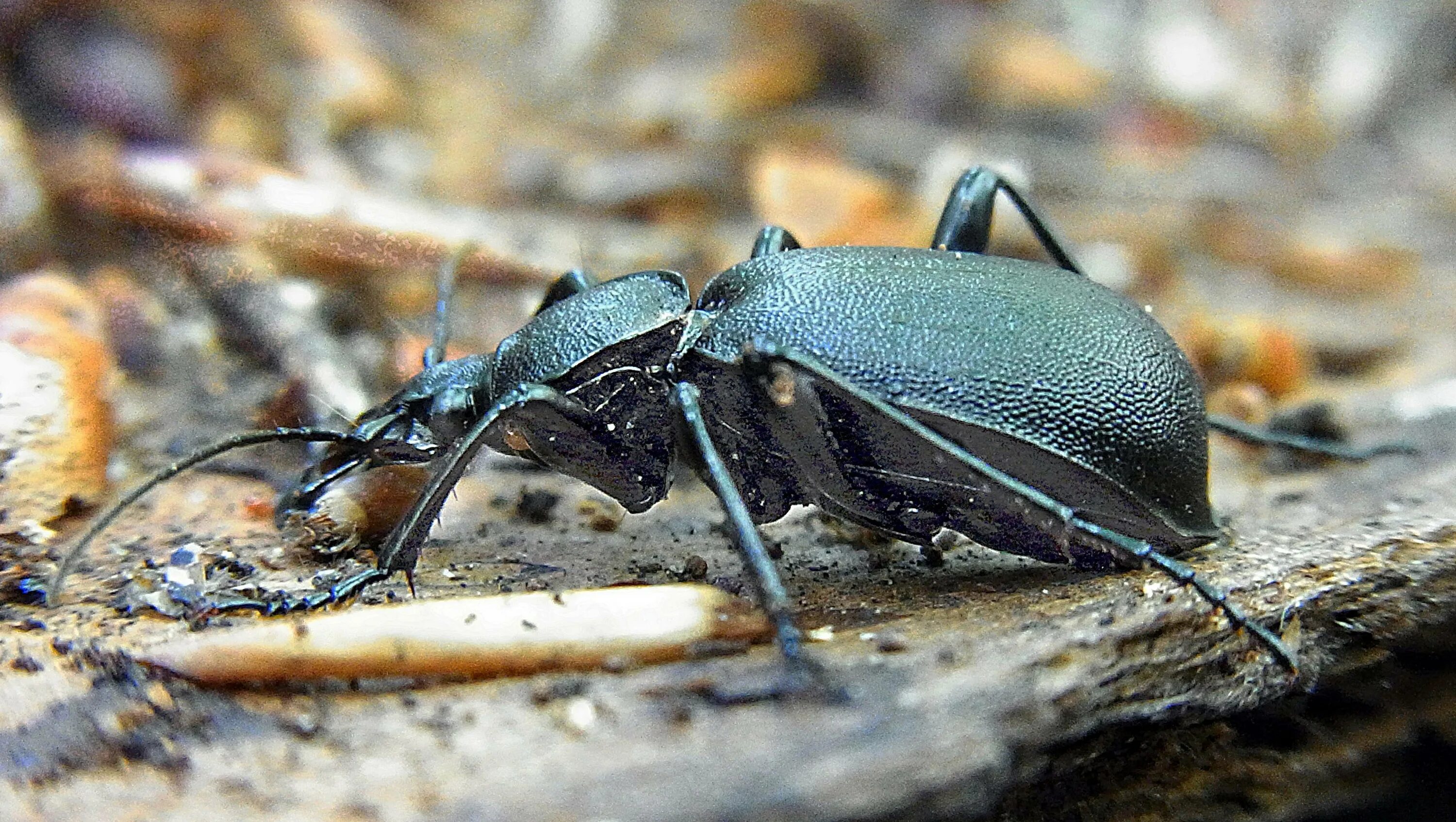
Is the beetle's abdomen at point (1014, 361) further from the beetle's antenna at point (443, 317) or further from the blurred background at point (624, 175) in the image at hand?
the beetle's antenna at point (443, 317)

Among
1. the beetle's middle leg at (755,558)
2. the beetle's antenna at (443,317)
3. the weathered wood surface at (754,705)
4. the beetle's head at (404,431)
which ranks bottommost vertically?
the weathered wood surface at (754,705)

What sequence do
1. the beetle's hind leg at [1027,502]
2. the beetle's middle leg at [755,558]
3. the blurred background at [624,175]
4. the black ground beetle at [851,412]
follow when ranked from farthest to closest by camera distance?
the blurred background at [624,175], the black ground beetle at [851,412], the beetle's hind leg at [1027,502], the beetle's middle leg at [755,558]

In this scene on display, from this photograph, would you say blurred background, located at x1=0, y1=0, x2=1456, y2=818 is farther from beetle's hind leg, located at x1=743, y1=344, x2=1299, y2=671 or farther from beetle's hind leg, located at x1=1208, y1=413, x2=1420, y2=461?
beetle's hind leg, located at x1=743, y1=344, x2=1299, y2=671

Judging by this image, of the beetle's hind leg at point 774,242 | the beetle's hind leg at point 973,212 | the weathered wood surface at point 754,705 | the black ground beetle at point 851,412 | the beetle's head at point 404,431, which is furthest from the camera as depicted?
the beetle's hind leg at point 774,242

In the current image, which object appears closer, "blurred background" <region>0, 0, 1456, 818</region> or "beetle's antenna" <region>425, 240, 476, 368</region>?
"beetle's antenna" <region>425, 240, 476, 368</region>


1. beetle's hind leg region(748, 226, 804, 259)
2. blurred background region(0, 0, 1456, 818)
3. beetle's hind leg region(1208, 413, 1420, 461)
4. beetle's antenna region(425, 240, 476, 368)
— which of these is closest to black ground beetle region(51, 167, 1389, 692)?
beetle's antenna region(425, 240, 476, 368)

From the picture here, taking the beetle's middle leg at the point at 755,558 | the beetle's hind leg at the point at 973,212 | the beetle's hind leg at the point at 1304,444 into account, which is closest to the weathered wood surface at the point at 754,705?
the beetle's middle leg at the point at 755,558

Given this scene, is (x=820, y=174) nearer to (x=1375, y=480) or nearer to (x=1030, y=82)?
(x=1030, y=82)

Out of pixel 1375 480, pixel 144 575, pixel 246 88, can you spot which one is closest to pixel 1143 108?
pixel 1375 480

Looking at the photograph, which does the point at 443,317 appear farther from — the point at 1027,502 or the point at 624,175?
the point at 624,175
